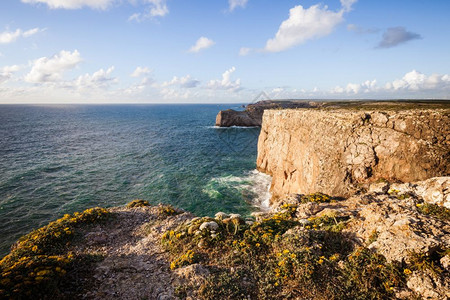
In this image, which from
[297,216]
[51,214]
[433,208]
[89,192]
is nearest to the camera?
[433,208]

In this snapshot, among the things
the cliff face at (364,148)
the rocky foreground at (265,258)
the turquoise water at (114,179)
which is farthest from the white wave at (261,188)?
the rocky foreground at (265,258)

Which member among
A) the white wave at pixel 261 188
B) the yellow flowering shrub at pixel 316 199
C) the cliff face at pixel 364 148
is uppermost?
the cliff face at pixel 364 148

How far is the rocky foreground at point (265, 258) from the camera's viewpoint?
24.9 ft

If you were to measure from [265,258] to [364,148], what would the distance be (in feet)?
51.2

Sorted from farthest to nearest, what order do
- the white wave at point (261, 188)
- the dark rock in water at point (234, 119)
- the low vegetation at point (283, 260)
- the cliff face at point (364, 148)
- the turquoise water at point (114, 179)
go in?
the dark rock in water at point (234, 119), the white wave at point (261, 188), the turquoise water at point (114, 179), the cliff face at point (364, 148), the low vegetation at point (283, 260)

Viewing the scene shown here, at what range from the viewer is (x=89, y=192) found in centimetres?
3120

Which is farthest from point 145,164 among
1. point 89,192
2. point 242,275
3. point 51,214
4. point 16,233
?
point 242,275

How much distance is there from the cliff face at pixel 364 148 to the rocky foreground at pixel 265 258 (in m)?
3.62

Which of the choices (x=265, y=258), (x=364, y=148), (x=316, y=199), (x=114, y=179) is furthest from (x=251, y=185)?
(x=265, y=258)

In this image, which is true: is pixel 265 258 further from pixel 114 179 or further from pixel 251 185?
pixel 114 179

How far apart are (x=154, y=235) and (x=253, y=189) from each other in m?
21.4

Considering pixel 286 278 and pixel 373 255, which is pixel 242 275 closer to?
pixel 286 278

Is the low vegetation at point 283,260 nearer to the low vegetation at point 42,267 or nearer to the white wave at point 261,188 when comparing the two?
the low vegetation at point 42,267

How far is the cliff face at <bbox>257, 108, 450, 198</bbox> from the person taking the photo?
16.1 m
